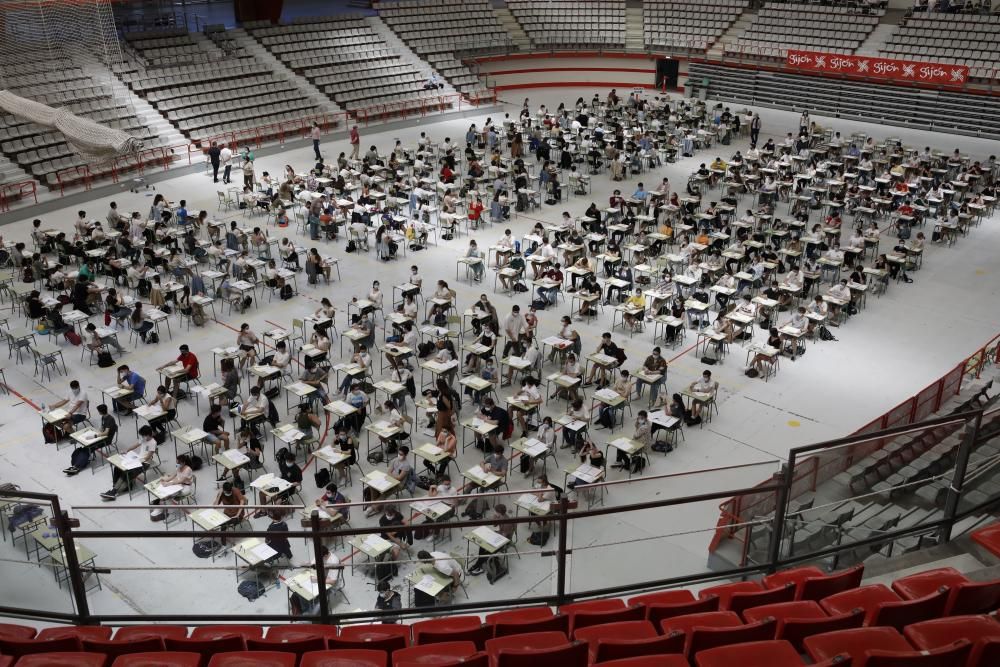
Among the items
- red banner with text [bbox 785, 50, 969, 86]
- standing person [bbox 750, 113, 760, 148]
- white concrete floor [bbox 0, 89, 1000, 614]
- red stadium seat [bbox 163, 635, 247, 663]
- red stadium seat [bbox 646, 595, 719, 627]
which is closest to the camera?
red stadium seat [bbox 163, 635, 247, 663]

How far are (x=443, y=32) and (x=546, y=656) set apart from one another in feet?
148

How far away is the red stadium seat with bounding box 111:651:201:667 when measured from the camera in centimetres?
710

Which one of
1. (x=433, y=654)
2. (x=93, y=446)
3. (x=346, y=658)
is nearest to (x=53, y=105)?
(x=93, y=446)

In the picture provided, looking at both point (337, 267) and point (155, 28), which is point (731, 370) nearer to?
point (337, 267)

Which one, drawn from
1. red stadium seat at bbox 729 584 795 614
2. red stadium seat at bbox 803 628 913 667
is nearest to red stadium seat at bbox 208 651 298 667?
red stadium seat at bbox 729 584 795 614

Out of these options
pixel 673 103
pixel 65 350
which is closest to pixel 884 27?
pixel 673 103

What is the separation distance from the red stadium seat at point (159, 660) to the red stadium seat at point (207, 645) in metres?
0.40

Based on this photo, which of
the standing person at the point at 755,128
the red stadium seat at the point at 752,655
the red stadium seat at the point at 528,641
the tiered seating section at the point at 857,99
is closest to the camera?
the red stadium seat at the point at 752,655

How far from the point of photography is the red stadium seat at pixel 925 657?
20.7 feet

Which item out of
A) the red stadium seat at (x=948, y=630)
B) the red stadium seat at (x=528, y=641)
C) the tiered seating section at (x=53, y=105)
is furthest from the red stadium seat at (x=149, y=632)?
the tiered seating section at (x=53, y=105)

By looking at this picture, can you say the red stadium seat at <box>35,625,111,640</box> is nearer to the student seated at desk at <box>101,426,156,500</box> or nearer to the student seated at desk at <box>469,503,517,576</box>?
the student seated at desk at <box>469,503,517,576</box>

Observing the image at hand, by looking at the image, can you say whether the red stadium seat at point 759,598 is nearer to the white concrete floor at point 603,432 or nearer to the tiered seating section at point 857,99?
the white concrete floor at point 603,432

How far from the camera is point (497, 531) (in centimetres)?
976

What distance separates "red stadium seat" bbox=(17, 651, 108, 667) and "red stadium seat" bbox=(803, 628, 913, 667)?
5.56 meters
